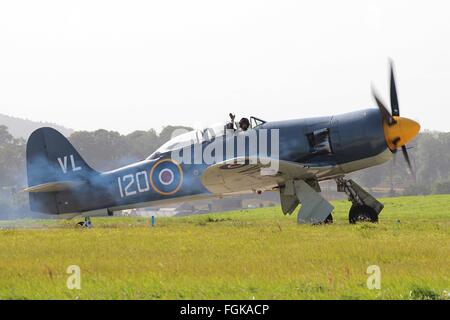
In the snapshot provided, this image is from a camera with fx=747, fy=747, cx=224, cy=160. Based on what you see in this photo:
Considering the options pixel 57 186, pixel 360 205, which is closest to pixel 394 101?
pixel 360 205

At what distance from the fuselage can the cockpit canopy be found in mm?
81

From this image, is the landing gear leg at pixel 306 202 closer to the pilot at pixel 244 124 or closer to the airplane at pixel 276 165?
the airplane at pixel 276 165

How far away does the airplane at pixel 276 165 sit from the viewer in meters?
17.1

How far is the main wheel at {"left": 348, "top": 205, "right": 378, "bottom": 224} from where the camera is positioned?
720 inches

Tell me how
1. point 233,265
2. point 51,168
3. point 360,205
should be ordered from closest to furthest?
point 233,265, point 360,205, point 51,168

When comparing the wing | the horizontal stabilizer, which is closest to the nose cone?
the wing

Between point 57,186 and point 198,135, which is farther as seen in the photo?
point 57,186

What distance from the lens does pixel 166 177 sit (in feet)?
62.3

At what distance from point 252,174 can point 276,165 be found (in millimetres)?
724

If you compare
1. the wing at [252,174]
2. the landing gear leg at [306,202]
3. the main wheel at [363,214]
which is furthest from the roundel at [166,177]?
the main wheel at [363,214]

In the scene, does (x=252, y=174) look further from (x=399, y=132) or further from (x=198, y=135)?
(x=399, y=132)

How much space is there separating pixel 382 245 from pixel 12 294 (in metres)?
6.01

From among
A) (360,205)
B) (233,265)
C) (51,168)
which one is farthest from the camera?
(51,168)
